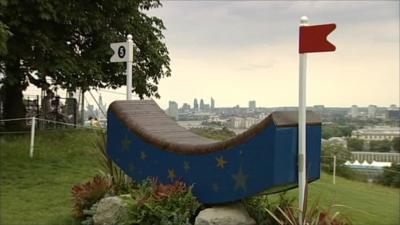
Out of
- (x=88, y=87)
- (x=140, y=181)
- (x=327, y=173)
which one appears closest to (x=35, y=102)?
(x=88, y=87)

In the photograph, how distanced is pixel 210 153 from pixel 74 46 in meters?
10.6

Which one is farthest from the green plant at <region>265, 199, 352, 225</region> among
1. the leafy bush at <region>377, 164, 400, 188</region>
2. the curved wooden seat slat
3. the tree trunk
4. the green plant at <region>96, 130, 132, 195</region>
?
the tree trunk

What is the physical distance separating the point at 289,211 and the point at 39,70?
399 inches

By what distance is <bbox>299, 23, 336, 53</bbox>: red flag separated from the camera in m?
5.14

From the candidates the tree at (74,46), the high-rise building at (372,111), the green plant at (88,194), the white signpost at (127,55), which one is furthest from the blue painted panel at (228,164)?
the tree at (74,46)

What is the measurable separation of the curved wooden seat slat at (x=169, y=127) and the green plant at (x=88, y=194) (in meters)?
0.88

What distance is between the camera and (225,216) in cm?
581

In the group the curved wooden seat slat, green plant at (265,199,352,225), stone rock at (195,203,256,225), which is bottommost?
stone rock at (195,203,256,225)

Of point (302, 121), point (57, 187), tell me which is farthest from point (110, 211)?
point (57, 187)

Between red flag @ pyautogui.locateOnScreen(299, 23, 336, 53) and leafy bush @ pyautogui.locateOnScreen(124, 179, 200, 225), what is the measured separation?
2081mm

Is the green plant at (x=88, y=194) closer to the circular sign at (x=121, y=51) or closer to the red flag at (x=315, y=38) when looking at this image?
the circular sign at (x=121, y=51)

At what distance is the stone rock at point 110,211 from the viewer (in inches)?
260

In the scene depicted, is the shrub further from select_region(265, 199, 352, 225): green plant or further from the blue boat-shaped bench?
the blue boat-shaped bench

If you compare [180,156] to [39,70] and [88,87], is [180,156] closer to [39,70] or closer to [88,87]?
[39,70]
